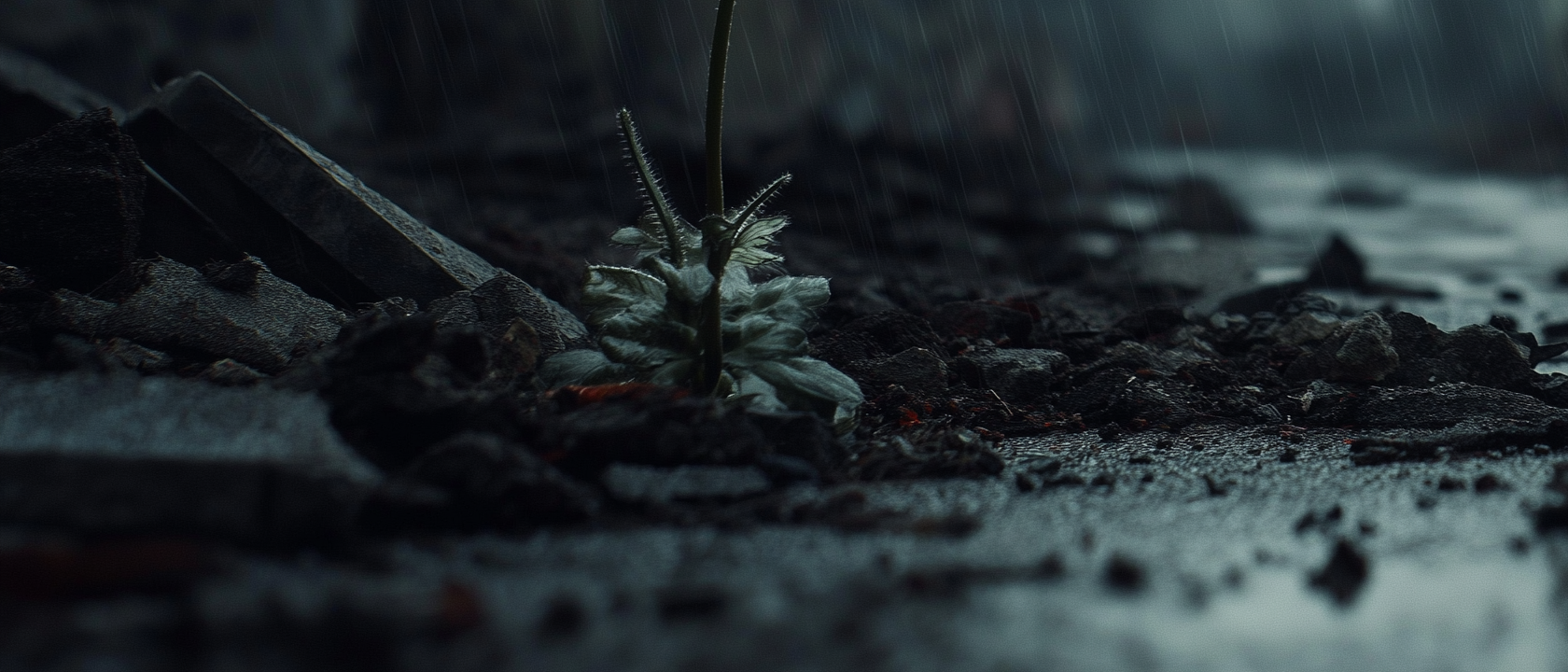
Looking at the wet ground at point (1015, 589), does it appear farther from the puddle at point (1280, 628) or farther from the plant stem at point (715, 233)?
the plant stem at point (715, 233)

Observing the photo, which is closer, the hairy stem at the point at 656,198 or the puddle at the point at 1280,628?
the puddle at the point at 1280,628

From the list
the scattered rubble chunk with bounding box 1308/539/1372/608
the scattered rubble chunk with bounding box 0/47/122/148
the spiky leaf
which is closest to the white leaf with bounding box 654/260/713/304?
the spiky leaf

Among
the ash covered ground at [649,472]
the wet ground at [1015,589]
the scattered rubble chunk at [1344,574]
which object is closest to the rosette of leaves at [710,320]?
the ash covered ground at [649,472]

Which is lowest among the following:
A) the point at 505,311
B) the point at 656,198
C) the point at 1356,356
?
the point at 1356,356

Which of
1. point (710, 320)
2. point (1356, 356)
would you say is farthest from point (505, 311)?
point (1356, 356)

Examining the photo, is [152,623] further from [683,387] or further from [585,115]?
[585,115]

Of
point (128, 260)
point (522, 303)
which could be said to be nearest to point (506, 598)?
point (522, 303)

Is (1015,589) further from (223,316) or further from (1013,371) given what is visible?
(223,316)
